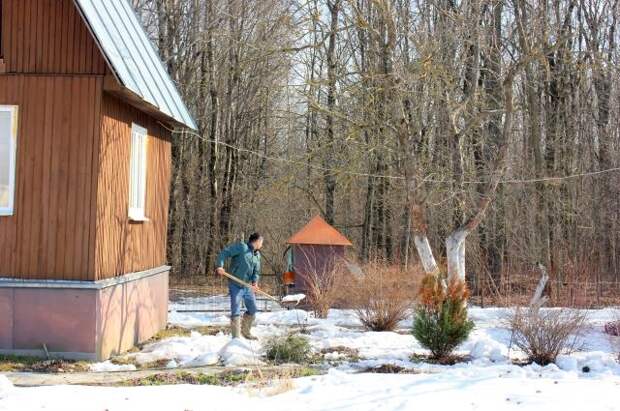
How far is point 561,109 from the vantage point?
26.2 m

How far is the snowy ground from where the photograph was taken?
727 cm

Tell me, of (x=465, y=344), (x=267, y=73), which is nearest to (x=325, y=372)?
(x=465, y=344)

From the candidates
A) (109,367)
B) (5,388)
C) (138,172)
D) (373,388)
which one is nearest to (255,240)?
(138,172)

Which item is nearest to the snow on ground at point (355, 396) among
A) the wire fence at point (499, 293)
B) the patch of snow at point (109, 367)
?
the patch of snow at point (109, 367)

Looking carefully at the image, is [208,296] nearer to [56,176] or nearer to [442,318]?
[56,176]

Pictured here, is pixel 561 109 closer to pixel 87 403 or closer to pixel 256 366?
pixel 256 366

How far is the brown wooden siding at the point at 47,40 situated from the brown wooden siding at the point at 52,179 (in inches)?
5.9

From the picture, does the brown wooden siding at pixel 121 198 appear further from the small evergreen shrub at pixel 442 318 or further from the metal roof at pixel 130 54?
the small evergreen shrub at pixel 442 318

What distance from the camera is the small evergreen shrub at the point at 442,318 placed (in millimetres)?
10375

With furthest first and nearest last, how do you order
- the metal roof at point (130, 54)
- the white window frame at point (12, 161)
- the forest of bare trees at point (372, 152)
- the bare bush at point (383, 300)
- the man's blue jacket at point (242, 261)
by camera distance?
the forest of bare trees at point (372, 152), the bare bush at point (383, 300), the man's blue jacket at point (242, 261), the white window frame at point (12, 161), the metal roof at point (130, 54)

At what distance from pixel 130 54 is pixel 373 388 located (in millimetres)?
6246

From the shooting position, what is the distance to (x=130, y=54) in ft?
36.7

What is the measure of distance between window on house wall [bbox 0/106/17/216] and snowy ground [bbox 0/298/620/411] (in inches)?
110

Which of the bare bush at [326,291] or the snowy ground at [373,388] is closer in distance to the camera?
the snowy ground at [373,388]
